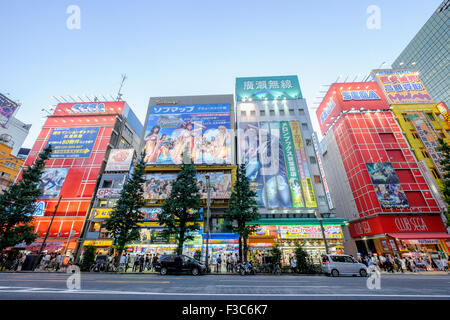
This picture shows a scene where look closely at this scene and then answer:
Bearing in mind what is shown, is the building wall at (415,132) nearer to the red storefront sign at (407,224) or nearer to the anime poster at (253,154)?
the red storefront sign at (407,224)

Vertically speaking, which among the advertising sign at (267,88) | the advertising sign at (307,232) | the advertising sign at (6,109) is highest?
the advertising sign at (267,88)

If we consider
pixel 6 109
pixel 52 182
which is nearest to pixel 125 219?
pixel 52 182

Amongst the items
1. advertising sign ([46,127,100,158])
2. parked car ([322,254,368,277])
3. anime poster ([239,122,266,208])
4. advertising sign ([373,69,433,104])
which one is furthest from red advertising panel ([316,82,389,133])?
advertising sign ([46,127,100,158])

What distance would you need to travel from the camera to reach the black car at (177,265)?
609 inches

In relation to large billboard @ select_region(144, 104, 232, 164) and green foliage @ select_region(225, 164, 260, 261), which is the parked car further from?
large billboard @ select_region(144, 104, 232, 164)

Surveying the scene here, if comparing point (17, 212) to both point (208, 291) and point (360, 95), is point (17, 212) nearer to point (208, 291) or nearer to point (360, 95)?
point (208, 291)

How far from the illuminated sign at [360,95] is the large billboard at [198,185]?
25905 millimetres

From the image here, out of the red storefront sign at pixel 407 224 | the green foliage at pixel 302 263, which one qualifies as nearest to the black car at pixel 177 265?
the green foliage at pixel 302 263

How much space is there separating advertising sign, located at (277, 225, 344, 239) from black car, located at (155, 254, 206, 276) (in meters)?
13.4

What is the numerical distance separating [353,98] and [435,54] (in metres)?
40.3

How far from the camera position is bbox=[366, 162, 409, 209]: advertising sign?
84.9ft

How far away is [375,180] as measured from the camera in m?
27.6

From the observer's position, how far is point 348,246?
31.1m

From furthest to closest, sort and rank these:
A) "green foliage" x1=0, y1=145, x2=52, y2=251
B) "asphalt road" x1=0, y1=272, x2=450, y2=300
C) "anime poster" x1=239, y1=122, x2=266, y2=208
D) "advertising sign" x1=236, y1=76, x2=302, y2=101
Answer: "advertising sign" x1=236, y1=76, x2=302, y2=101 → "anime poster" x1=239, y1=122, x2=266, y2=208 → "green foliage" x1=0, y1=145, x2=52, y2=251 → "asphalt road" x1=0, y1=272, x2=450, y2=300
